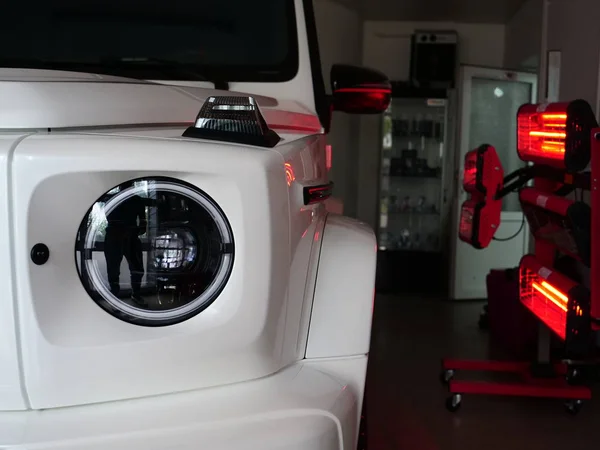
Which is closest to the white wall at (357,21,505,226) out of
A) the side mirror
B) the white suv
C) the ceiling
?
the ceiling

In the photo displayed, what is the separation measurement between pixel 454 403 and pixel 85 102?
8.78ft

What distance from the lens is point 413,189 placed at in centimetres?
745

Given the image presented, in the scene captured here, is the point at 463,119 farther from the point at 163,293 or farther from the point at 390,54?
the point at 163,293

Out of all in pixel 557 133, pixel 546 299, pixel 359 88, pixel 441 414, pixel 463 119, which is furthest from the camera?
pixel 463 119

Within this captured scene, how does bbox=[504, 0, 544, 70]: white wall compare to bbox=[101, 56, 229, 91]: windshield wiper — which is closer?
bbox=[101, 56, 229, 91]: windshield wiper

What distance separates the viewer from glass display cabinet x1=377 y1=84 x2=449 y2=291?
6910 millimetres

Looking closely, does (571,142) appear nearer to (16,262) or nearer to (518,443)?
(518,443)

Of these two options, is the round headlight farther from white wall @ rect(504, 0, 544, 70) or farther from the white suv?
white wall @ rect(504, 0, 544, 70)

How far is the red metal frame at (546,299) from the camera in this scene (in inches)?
103

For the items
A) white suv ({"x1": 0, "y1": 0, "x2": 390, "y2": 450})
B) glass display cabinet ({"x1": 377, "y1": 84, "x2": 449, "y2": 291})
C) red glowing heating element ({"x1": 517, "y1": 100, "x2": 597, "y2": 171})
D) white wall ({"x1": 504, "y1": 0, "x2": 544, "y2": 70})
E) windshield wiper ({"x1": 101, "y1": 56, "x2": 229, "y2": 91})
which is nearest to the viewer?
white suv ({"x1": 0, "y1": 0, "x2": 390, "y2": 450})

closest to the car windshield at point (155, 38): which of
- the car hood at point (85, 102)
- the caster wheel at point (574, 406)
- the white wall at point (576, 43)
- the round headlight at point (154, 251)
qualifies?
the car hood at point (85, 102)

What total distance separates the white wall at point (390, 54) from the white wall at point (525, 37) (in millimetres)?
194

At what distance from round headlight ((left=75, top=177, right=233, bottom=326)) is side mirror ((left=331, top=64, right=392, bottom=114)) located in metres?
1.21

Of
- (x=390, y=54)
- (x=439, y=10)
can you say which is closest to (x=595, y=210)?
(x=439, y=10)
